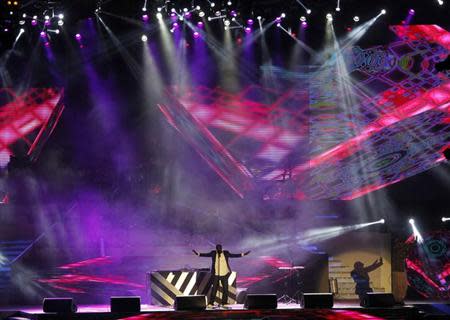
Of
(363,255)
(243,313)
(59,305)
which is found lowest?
(243,313)

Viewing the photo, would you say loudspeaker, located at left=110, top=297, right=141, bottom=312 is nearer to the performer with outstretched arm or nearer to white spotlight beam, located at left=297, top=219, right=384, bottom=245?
the performer with outstretched arm

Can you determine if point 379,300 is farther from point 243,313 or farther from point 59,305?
point 59,305

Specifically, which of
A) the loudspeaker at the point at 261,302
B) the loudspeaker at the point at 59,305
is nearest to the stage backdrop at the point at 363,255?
the loudspeaker at the point at 261,302

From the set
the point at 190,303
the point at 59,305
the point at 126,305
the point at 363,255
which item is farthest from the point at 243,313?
the point at 363,255

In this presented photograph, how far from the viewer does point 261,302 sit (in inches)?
582

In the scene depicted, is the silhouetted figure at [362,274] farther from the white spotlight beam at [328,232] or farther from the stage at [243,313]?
the stage at [243,313]

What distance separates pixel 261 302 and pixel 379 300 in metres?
2.49

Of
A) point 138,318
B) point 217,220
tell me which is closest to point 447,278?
point 217,220

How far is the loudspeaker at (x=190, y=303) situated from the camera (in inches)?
571

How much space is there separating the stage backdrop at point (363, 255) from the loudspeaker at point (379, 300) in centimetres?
257

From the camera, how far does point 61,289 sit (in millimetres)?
16531

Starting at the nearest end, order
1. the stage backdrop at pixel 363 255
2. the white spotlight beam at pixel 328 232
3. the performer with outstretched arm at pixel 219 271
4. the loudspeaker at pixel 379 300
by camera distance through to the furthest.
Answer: the loudspeaker at pixel 379 300
the performer with outstretched arm at pixel 219 271
the stage backdrop at pixel 363 255
the white spotlight beam at pixel 328 232

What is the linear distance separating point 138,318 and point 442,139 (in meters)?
9.00

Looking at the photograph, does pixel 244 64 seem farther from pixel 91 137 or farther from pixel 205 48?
pixel 91 137
